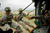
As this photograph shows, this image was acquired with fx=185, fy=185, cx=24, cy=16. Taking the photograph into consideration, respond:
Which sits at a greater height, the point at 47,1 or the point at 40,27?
the point at 47,1

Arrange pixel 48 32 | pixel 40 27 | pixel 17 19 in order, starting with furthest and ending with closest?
pixel 17 19, pixel 40 27, pixel 48 32

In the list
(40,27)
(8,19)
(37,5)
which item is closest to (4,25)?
(8,19)

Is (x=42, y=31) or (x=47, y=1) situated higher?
(x=47, y=1)

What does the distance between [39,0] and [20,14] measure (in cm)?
564

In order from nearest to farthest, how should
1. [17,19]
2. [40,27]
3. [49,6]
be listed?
[40,27] < [49,6] < [17,19]

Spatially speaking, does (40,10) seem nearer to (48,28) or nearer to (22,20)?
(48,28)

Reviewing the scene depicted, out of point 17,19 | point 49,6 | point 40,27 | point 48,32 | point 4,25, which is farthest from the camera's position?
point 17,19

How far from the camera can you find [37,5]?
5.12 metres

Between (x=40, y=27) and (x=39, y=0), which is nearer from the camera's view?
(x=40, y=27)

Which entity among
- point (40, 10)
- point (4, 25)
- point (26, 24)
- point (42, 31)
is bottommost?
point (26, 24)

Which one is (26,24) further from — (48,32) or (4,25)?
(48,32)

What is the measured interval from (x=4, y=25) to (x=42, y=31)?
3.31 meters

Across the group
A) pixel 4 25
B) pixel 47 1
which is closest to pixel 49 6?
pixel 47 1

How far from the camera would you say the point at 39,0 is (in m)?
4.98
